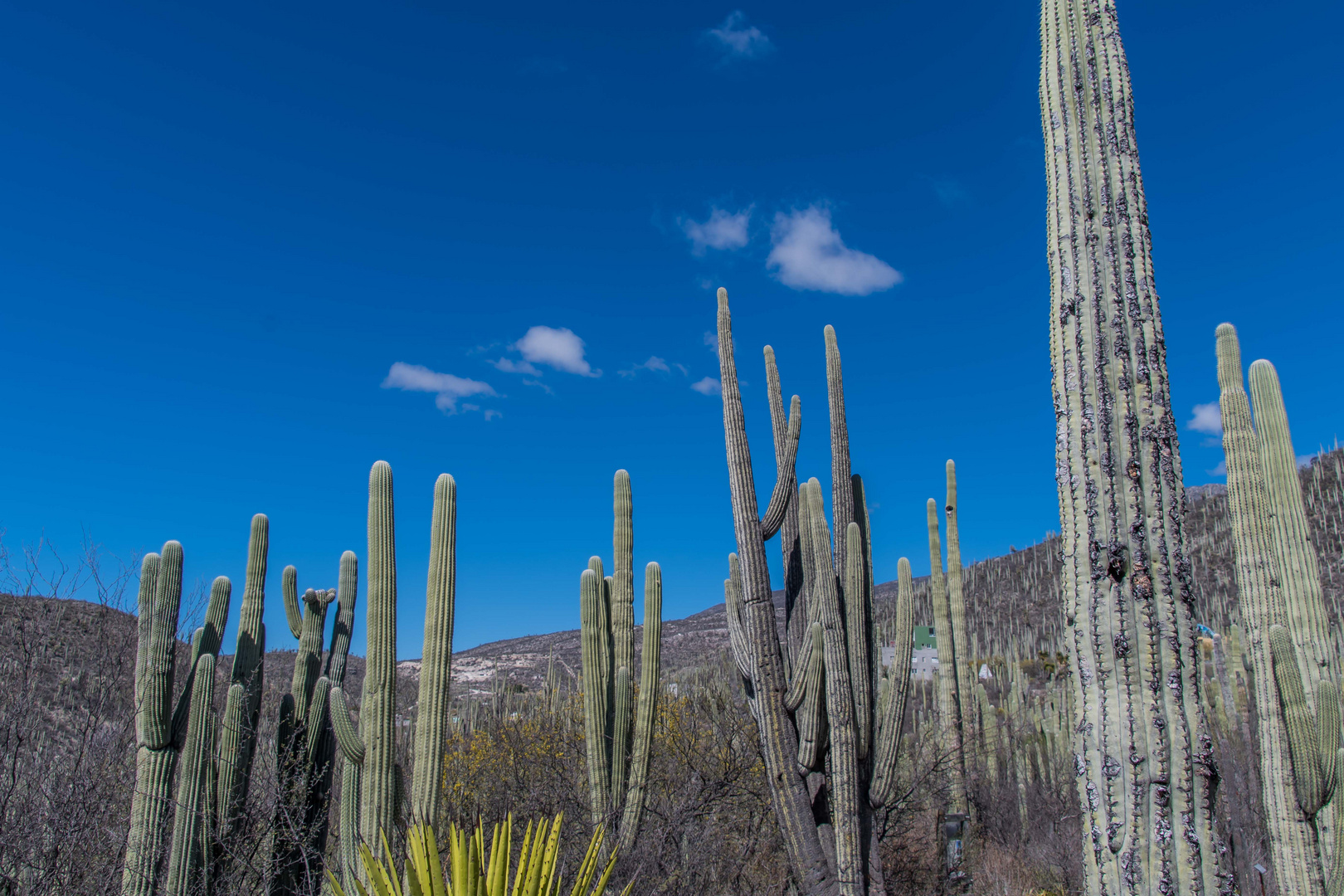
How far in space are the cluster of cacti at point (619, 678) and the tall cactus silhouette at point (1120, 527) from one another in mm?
4538

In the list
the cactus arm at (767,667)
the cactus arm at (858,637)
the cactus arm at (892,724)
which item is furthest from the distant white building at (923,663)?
the cactus arm at (767,667)

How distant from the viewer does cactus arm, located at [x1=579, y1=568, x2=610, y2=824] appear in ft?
20.7

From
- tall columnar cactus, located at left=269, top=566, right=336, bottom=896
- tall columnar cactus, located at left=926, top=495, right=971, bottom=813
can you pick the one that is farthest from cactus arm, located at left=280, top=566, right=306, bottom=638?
tall columnar cactus, located at left=926, top=495, right=971, bottom=813

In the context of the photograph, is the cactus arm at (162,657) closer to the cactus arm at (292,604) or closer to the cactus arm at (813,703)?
the cactus arm at (292,604)

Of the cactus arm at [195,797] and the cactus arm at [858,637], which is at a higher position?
the cactus arm at [858,637]

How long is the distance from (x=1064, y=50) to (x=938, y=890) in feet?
26.1

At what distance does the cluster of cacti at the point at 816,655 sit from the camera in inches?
221

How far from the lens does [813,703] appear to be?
5.73 m

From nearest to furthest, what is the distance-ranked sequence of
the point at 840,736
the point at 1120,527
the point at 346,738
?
the point at 1120,527 < the point at 346,738 < the point at 840,736

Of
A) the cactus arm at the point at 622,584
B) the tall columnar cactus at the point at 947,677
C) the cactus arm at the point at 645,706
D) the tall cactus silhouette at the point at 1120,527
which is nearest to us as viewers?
the tall cactus silhouette at the point at 1120,527

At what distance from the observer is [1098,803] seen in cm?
222

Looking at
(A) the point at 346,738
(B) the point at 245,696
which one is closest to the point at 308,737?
(B) the point at 245,696

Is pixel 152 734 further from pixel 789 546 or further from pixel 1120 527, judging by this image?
pixel 1120 527

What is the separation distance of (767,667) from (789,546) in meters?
1.25
